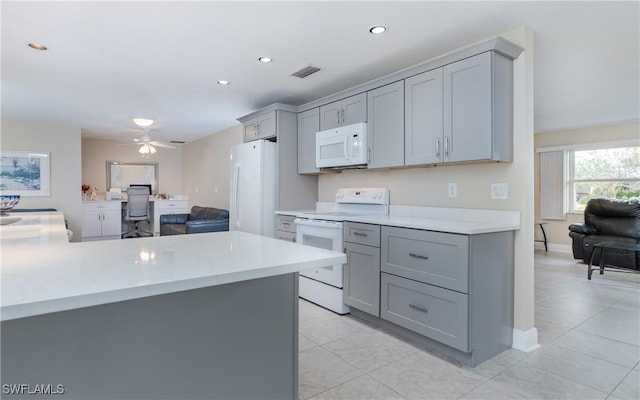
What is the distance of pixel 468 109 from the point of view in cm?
242

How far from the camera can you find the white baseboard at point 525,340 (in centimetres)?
238

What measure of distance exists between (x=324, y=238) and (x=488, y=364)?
160 centimetres

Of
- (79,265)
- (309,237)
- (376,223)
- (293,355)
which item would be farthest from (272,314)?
(309,237)

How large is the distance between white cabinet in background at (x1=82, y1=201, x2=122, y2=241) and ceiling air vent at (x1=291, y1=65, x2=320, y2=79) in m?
5.63

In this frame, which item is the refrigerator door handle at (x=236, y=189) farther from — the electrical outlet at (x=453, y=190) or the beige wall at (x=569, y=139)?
the beige wall at (x=569, y=139)

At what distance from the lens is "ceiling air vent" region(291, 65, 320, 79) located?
317cm

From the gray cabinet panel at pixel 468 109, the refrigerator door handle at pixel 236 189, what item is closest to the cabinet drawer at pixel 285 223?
the refrigerator door handle at pixel 236 189

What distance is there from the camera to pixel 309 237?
134 inches

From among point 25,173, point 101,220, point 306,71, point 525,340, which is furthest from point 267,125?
point 101,220

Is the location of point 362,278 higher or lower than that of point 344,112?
lower

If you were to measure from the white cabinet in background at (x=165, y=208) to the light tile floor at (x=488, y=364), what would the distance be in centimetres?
551

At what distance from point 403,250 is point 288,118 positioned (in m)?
2.32

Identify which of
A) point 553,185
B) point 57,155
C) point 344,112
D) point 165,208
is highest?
point 344,112

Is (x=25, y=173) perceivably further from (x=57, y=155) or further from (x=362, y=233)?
(x=362, y=233)
